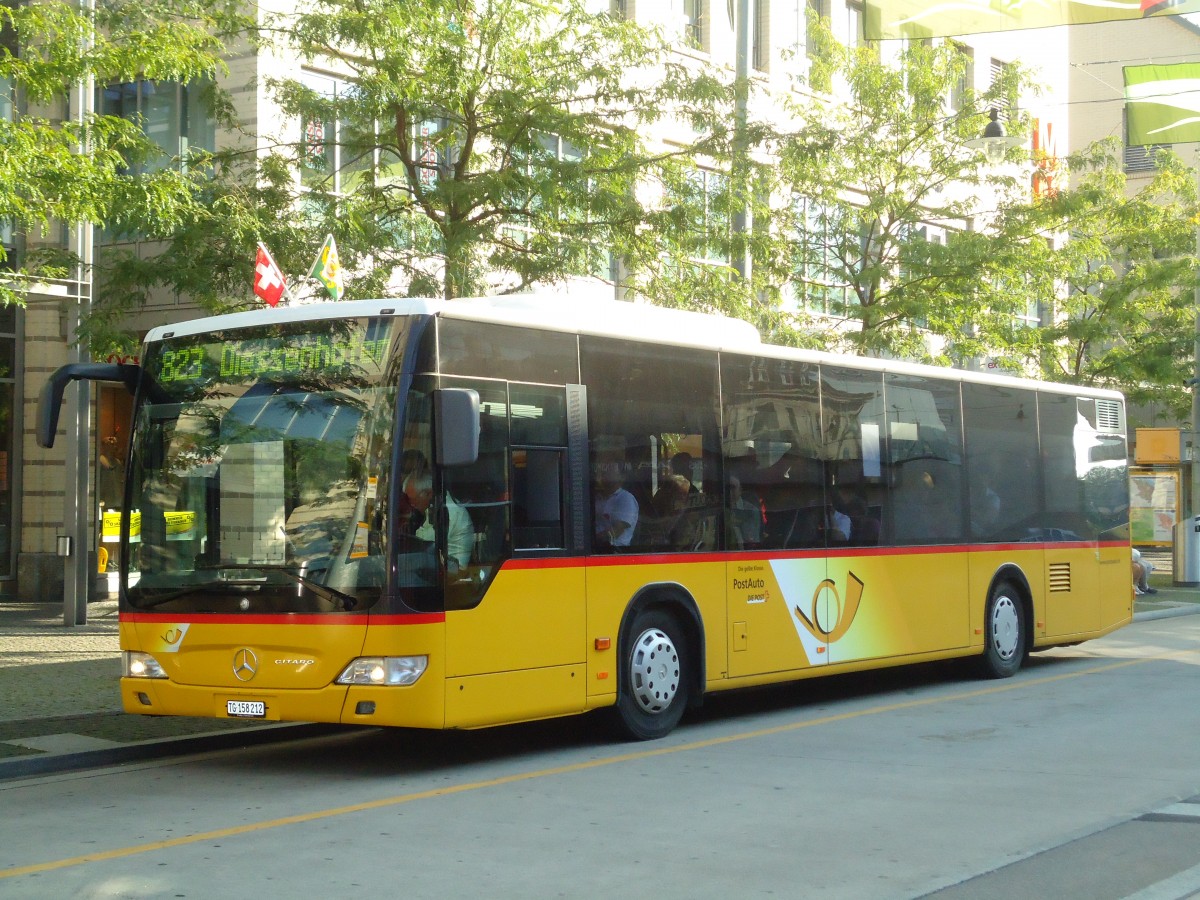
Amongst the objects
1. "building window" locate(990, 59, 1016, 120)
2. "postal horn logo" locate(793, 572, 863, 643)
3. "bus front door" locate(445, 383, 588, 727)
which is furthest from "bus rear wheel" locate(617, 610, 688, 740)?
"building window" locate(990, 59, 1016, 120)

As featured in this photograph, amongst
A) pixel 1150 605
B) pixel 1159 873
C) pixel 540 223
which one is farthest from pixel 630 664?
pixel 1150 605

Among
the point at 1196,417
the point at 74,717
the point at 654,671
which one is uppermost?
the point at 1196,417

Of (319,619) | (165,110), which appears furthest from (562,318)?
(165,110)

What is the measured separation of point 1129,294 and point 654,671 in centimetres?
2328

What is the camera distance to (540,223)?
16734mm

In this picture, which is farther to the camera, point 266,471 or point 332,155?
point 332,155

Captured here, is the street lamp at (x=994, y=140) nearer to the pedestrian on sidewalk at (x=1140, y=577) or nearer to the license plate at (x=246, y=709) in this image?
the pedestrian on sidewalk at (x=1140, y=577)

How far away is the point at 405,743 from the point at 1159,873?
6156 millimetres

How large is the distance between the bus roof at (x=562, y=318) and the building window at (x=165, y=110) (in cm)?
1185

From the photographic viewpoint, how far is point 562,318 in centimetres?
1099

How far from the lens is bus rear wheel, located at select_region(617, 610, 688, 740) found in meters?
11.2

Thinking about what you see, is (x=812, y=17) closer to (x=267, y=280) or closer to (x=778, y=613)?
(x=267, y=280)

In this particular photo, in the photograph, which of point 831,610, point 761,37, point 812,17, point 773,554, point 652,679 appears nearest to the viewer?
point 652,679

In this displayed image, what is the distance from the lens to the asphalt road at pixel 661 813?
682cm
